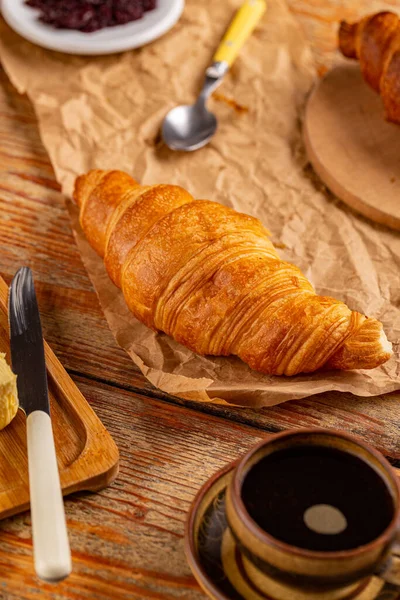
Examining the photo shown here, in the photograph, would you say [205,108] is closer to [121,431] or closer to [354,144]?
[354,144]

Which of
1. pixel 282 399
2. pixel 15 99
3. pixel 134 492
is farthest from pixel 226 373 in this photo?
pixel 15 99

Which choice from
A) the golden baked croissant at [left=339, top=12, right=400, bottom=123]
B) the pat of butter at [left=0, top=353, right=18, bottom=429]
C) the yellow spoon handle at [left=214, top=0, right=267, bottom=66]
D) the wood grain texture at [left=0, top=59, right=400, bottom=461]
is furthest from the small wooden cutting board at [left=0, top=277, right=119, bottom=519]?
the yellow spoon handle at [left=214, top=0, right=267, bottom=66]

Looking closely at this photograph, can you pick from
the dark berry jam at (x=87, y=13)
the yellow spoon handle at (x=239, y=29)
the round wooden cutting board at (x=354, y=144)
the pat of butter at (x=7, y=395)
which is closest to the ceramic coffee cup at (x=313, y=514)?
the pat of butter at (x=7, y=395)

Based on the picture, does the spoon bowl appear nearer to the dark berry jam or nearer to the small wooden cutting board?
the dark berry jam

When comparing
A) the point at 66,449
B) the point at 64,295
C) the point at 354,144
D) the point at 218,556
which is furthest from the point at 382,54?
the point at 218,556

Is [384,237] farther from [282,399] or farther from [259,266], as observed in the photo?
[282,399]

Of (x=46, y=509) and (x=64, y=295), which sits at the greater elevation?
(x=46, y=509)

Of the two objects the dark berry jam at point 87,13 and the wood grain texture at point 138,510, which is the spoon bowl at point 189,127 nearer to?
the dark berry jam at point 87,13
